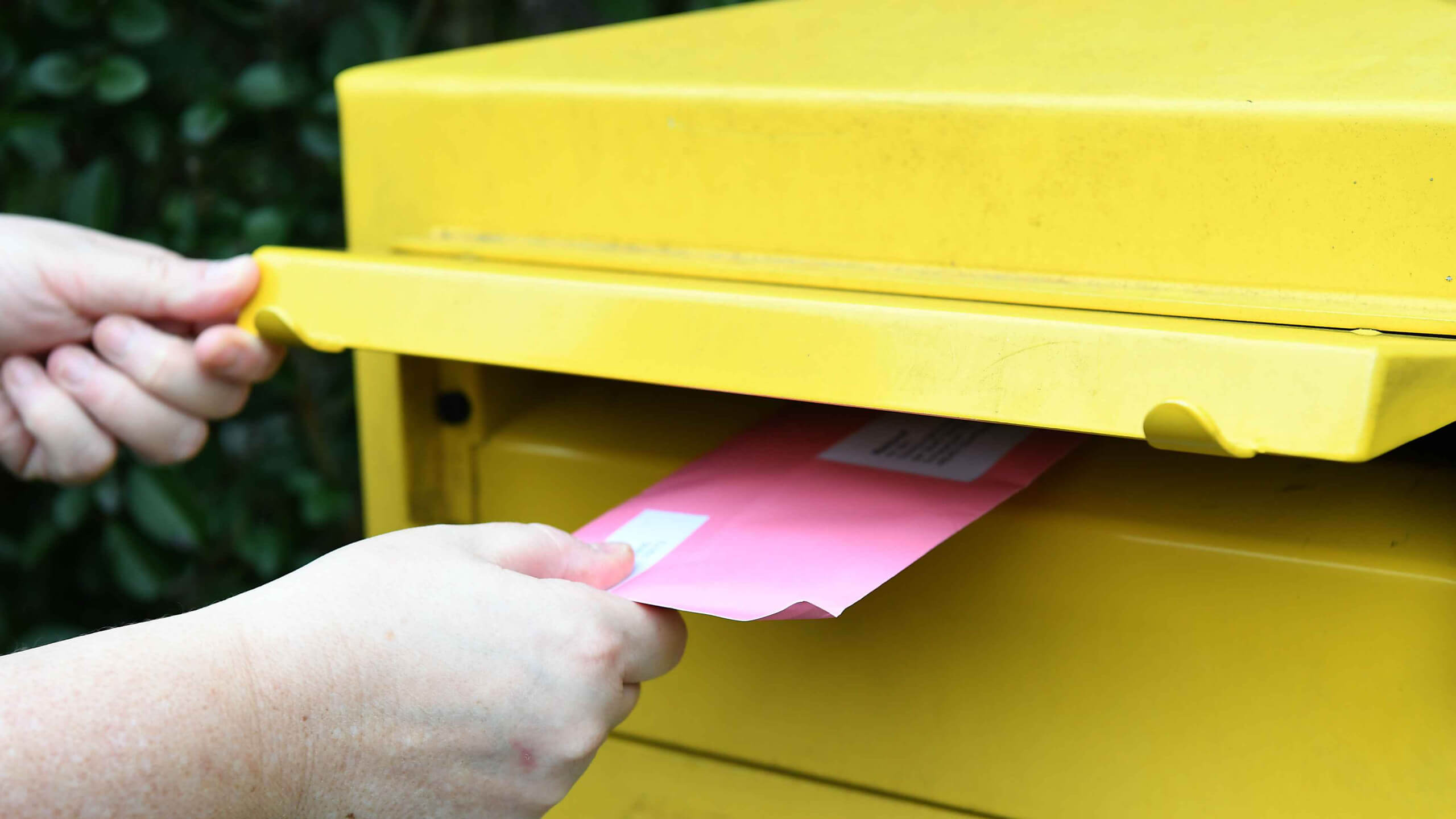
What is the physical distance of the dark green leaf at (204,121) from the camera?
1660mm

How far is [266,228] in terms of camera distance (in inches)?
67.9

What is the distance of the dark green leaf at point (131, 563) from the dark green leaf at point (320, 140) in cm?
63

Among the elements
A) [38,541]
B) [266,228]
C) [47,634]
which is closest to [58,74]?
[266,228]

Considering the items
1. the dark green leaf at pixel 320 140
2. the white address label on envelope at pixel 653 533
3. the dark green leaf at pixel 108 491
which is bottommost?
the dark green leaf at pixel 108 491

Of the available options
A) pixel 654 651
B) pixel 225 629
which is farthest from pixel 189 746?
pixel 654 651

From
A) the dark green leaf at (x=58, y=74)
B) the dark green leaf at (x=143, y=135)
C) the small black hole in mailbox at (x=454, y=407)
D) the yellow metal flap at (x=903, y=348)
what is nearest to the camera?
the yellow metal flap at (x=903, y=348)

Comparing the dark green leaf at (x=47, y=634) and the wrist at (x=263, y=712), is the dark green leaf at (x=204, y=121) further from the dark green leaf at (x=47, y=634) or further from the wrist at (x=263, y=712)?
the wrist at (x=263, y=712)

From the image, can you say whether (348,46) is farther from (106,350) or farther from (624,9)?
(106,350)

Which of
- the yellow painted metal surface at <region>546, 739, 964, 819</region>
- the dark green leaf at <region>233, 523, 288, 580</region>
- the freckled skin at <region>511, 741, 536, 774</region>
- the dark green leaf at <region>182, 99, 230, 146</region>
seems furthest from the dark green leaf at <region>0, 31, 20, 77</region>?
the freckled skin at <region>511, 741, 536, 774</region>

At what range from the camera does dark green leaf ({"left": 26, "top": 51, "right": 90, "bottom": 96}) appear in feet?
5.29

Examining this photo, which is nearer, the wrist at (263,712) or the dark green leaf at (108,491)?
the wrist at (263,712)

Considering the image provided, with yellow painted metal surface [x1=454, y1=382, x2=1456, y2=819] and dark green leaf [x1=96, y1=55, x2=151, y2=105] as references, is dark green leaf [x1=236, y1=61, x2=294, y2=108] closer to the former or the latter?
dark green leaf [x1=96, y1=55, x2=151, y2=105]

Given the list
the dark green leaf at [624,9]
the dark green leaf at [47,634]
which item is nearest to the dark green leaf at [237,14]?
the dark green leaf at [624,9]

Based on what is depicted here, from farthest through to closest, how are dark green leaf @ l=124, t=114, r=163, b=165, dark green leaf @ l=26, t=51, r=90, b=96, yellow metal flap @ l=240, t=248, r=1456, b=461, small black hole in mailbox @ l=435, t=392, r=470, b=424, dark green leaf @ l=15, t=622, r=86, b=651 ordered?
dark green leaf @ l=15, t=622, r=86, b=651 → dark green leaf @ l=124, t=114, r=163, b=165 → dark green leaf @ l=26, t=51, r=90, b=96 → small black hole in mailbox @ l=435, t=392, r=470, b=424 → yellow metal flap @ l=240, t=248, r=1456, b=461
